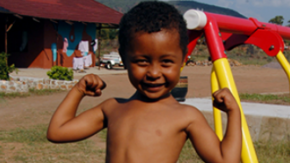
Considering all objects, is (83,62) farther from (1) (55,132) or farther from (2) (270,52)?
(1) (55,132)

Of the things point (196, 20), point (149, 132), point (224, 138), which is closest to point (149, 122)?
point (149, 132)

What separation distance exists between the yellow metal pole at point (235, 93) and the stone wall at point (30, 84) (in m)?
7.35

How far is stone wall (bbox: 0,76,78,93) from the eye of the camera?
8492mm

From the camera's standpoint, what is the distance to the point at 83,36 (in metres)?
17.5

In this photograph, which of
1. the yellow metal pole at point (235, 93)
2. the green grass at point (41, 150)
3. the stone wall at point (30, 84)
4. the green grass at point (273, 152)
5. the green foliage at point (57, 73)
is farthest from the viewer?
the green foliage at point (57, 73)

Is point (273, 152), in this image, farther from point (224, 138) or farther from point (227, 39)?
point (224, 138)

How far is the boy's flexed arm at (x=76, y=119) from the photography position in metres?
1.58

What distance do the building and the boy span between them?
1424 cm

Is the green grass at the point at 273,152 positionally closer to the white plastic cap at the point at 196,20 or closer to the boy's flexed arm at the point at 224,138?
the white plastic cap at the point at 196,20

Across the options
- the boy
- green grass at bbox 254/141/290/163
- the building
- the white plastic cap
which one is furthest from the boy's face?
the building

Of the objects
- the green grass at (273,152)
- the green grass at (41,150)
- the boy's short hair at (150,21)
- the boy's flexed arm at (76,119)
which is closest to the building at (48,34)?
the green grass at (41,150)

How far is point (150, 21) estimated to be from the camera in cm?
134

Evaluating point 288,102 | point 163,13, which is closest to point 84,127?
point 163,13

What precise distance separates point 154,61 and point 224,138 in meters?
0.44
